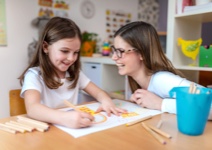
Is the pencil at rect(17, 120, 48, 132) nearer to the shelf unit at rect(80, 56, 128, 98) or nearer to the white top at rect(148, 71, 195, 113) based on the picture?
the white top at rect(148, 71, 195, 113)

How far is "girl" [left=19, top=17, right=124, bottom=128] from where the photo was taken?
0.91 meters

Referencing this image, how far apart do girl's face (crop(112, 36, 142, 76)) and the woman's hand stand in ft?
0.47

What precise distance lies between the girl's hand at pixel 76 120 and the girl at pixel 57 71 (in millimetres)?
177

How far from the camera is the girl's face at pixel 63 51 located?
0.98m

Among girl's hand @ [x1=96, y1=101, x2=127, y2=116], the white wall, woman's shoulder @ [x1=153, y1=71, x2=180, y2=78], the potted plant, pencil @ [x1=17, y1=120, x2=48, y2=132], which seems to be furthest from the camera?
the potted plant

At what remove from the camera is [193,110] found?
21.7 inches

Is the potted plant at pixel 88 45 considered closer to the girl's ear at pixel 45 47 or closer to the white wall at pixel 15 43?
the white wall at pixel 15 43

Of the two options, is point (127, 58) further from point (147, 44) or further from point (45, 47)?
point (45, 47)

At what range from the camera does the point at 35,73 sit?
0.97m

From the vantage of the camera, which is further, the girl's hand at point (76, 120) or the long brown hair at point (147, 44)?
the long brown hair at point (147, 44)

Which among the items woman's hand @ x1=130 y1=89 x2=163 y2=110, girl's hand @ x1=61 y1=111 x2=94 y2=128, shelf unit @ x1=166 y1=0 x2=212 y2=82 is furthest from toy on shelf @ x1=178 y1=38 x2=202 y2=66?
girl's hand @ x1=61 y1=111 x2=94 y2=128

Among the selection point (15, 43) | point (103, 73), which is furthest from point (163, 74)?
point (15, 43)

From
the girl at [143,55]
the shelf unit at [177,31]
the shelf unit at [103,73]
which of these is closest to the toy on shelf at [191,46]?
the shelf unit at [177,31]

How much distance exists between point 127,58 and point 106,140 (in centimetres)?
50
